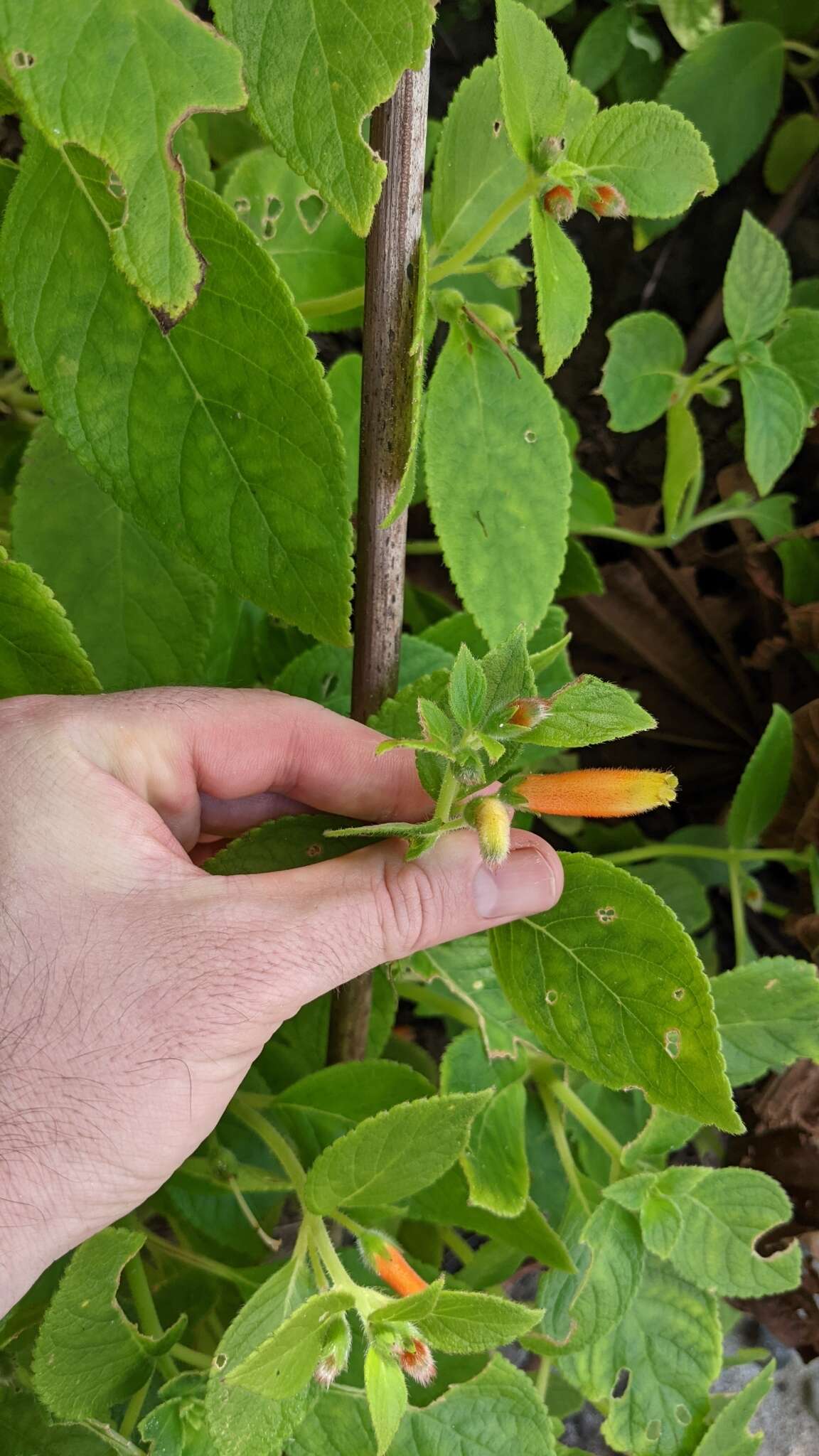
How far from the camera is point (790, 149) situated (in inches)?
54.9

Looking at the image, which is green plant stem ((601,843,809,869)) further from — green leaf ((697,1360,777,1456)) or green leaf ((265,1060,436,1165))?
green leaf ((697,1360,777,1456))

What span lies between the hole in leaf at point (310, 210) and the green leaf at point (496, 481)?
0.26 m

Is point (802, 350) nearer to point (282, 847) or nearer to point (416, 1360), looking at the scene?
point (282, 847)

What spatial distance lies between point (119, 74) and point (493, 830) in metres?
0.41

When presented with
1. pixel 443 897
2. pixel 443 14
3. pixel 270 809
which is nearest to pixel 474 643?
pixel 270 809

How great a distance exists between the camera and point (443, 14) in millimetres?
1379

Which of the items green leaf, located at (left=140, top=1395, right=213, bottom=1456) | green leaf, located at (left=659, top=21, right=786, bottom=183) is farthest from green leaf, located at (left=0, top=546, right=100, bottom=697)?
green leaf, located at (left=659, top=21, right=786, bottom=183)

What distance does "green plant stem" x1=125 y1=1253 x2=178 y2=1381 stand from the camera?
96cm

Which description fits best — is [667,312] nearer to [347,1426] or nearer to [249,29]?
[249,29]

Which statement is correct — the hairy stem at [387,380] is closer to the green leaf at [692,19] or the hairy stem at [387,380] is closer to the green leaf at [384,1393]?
the green leaf at [384,1393]

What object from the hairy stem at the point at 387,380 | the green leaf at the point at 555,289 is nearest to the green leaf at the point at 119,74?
the hairy stem at the point at 387,380

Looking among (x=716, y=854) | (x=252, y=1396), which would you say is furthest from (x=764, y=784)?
(x=252, y=1396)

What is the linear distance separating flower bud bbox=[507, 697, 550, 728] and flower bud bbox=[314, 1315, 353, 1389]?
499 mm

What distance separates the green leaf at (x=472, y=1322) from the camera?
2.53 ft
